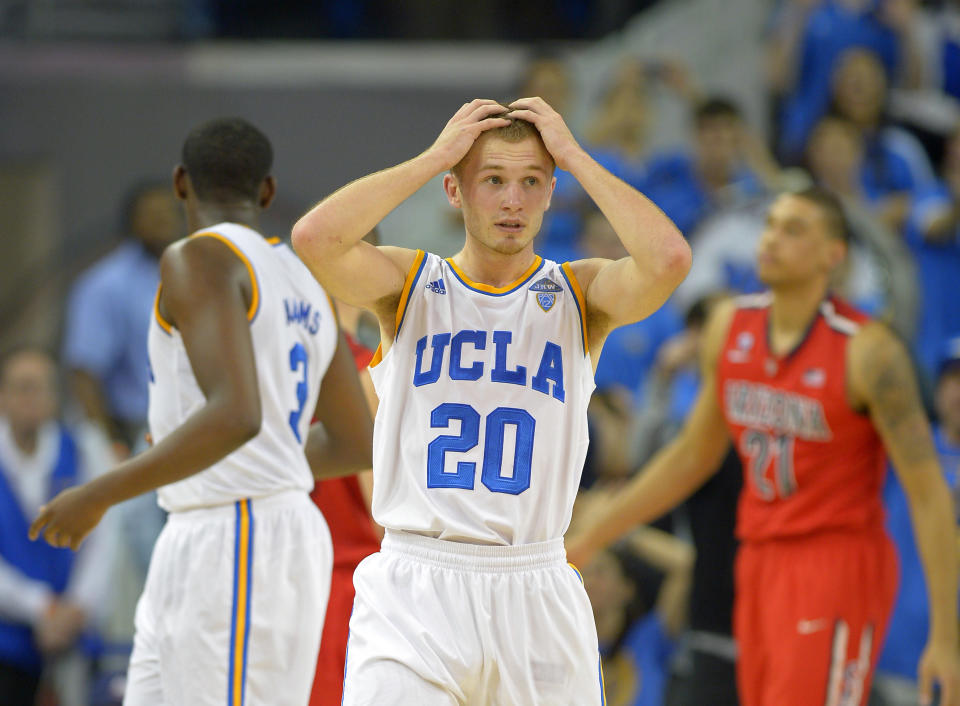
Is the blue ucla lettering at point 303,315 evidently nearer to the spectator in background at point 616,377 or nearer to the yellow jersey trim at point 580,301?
the yellow jersey trim at point 580,301

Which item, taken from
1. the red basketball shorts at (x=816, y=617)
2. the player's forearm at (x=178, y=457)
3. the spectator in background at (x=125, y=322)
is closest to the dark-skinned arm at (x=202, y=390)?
the player's forearm at (x=178, y=457)

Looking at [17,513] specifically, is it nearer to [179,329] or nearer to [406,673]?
[179,329]

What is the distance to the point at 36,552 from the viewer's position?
306 inches

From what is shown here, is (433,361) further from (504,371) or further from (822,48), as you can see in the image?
(822,48)

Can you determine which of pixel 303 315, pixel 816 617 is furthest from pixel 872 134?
pixel 303 315

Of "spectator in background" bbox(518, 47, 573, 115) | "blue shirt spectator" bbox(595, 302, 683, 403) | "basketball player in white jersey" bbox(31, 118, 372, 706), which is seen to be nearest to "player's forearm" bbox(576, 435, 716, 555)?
"basketball player in white jersey" bbox(31, 118, 372, 706)

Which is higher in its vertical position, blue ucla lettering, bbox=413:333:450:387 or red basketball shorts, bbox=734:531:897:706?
blue ucla lettering, bbox=413:333:450:387

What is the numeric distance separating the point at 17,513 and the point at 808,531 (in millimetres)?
4212

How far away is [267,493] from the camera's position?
14.9 ft

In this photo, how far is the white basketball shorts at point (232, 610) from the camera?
4.30 m

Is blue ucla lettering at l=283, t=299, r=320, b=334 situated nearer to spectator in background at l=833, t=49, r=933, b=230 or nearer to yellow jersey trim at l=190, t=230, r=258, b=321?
yellow jersey trim at l=190, t=230, r=258, b=321

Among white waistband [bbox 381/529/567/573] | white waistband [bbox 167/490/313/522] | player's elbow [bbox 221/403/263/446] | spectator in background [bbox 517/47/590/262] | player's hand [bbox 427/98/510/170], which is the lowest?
white waistband [bbox 381/529/567/573]

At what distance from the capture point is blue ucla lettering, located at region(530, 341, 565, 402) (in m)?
4.02

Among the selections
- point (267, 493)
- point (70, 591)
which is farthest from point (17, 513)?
point (267, 493)
